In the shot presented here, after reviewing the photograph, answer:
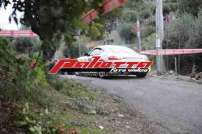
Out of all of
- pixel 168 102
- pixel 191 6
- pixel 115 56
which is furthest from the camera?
pixel 191 6

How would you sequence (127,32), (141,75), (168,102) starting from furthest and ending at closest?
(127,32), (141,75), (168,102)

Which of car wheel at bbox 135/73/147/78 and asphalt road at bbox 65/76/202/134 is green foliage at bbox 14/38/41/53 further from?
car wheel at bbox 135/73/147/78

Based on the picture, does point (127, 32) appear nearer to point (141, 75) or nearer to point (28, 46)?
point (28, 46)

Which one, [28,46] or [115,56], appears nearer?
[115,56]

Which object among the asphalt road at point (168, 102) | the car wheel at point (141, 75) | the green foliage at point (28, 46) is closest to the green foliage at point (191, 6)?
the green foliage at point (28, 46)

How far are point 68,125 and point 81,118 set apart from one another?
973 mm

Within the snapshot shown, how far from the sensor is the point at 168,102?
→ 1280 cm

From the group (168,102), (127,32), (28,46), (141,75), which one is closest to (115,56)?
(141,75)

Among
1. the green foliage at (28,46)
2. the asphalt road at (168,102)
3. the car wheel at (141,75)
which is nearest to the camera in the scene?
the green foliage at (28,46)

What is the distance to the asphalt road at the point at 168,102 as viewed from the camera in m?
10.2

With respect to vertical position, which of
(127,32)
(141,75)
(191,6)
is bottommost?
(141,75)

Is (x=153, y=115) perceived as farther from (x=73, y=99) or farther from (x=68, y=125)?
(x=68, y=125)

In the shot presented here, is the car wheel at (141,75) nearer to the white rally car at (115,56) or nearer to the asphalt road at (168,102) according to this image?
the white rally car at (115,56)

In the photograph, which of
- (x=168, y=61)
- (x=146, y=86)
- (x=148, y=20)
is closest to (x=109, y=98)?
(x=146, y=86)
